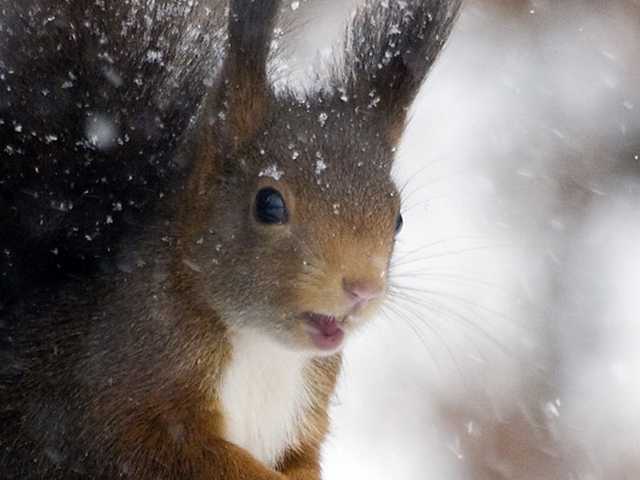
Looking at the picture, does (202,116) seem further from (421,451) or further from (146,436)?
(421,451)

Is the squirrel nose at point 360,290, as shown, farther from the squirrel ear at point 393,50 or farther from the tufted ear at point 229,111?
the squirrel ear at point 393,50

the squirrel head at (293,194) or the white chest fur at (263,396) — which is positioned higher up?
the squirrel head at (293,194)

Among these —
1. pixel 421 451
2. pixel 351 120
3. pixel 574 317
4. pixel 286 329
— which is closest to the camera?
pixel 286 329

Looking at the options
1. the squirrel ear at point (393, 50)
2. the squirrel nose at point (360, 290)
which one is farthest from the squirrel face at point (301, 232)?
the squirrel ear at point (393, 50)

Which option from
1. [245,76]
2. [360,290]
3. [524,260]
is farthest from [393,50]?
[524,260]

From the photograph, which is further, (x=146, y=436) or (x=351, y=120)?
(x=351, y=120)

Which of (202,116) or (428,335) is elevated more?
(202,116)

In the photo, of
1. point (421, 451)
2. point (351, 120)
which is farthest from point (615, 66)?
point (351, 120)
